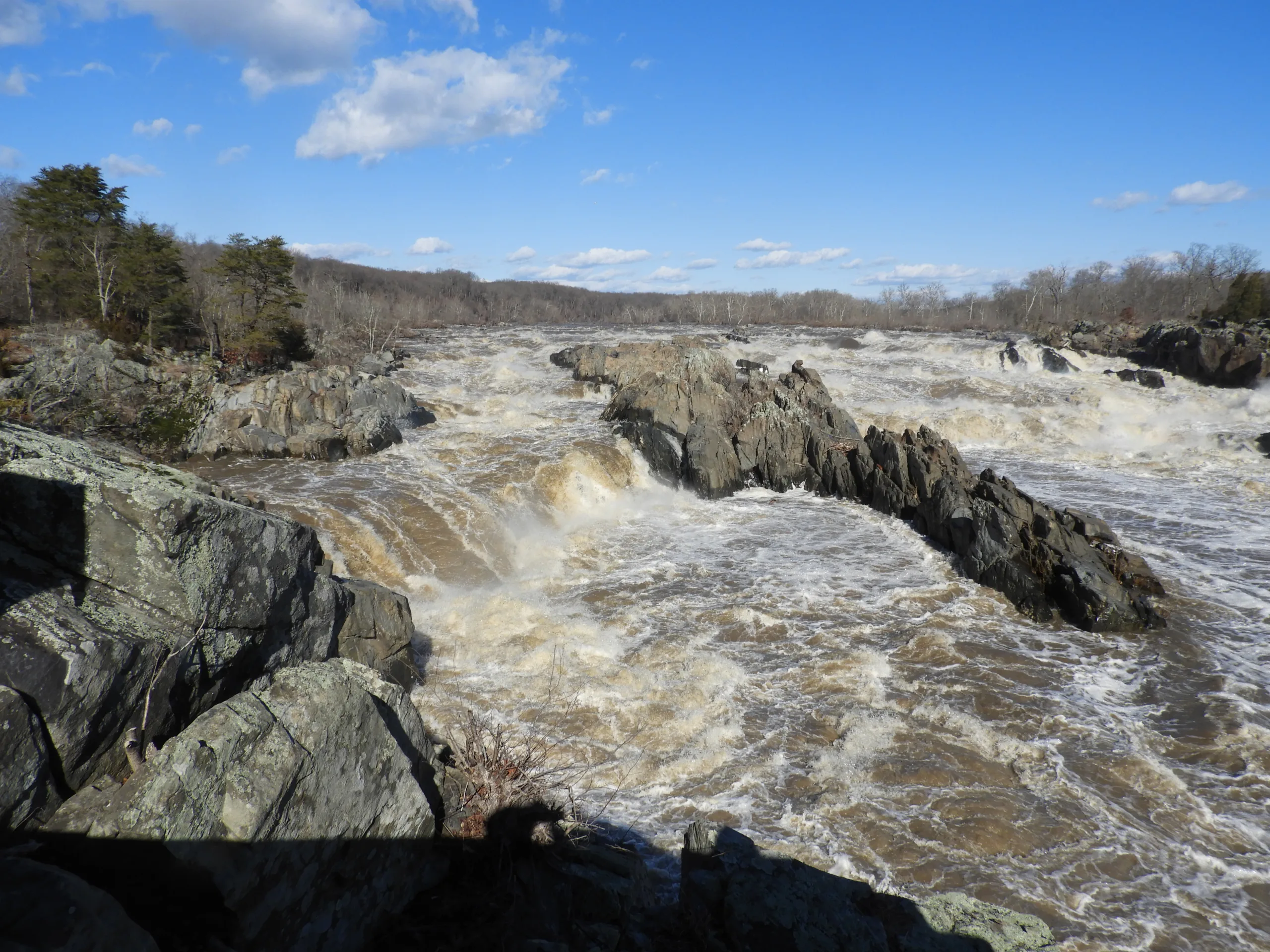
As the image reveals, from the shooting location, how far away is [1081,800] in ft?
25.1

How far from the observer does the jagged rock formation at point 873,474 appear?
12.6 metres

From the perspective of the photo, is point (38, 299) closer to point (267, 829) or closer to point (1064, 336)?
point (267, 829)

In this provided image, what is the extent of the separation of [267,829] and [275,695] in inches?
32.7

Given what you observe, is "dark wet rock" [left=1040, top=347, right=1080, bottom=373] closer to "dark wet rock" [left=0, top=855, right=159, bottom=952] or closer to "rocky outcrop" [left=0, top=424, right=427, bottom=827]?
"rocky outcrop" [left=0, top=424, right=427, bottom=827]

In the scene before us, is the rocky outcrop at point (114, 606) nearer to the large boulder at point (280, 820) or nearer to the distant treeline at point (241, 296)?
the large boulder at point (280, 820)

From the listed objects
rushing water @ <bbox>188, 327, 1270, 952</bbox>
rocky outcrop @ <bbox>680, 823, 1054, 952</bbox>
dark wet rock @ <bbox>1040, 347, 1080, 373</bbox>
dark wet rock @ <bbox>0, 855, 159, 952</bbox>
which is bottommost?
rushing water @ <bbox>188, 327, 1270, 952</bbox>

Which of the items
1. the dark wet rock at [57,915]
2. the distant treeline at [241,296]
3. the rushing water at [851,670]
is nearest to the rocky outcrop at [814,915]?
the rushing water at [851,670]

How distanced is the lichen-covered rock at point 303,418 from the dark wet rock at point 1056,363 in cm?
3264

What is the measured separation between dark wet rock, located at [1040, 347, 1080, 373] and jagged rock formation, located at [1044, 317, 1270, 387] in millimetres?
3774

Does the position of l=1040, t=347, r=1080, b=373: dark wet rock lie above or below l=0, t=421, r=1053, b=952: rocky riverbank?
above

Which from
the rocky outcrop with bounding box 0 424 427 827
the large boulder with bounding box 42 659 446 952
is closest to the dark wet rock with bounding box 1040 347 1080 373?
the rocky outcrop with bounding box 0 424 427 827

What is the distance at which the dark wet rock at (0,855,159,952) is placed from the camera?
2.46 m

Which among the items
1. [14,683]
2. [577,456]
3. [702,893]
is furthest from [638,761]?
[577,456]

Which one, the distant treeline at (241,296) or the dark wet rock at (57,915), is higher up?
the distant treeline at (241,296)
